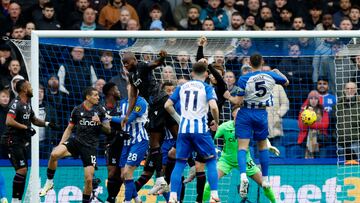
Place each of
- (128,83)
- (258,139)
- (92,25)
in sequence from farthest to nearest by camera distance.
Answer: (92,25) < (128,83) < (258,139)

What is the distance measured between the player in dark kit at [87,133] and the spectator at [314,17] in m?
6.76

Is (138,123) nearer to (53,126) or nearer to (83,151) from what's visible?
(83,151)

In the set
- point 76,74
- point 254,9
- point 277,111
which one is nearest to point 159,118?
point 76,74

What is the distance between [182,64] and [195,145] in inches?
132

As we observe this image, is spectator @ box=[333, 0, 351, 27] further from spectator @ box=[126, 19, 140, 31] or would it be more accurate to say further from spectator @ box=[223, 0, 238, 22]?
spectator @ box=[126, 19, 140, 31]

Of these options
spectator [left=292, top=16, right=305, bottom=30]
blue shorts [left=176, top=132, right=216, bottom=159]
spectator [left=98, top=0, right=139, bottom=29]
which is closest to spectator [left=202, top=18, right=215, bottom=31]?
spectator [left=98, top=0, right=139, bottom=29]

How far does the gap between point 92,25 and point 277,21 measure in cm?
375

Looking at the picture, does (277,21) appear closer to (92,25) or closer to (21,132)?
(92,25)

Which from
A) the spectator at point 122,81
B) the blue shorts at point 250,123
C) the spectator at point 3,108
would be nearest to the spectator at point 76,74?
the spectator at point 122,81

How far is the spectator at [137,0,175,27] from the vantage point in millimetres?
29141

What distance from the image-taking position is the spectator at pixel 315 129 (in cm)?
2600

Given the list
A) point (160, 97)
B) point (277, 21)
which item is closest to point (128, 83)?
point (160, 97)

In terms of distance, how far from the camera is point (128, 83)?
82.3ft

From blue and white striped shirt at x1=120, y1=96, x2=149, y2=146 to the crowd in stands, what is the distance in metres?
1.43
